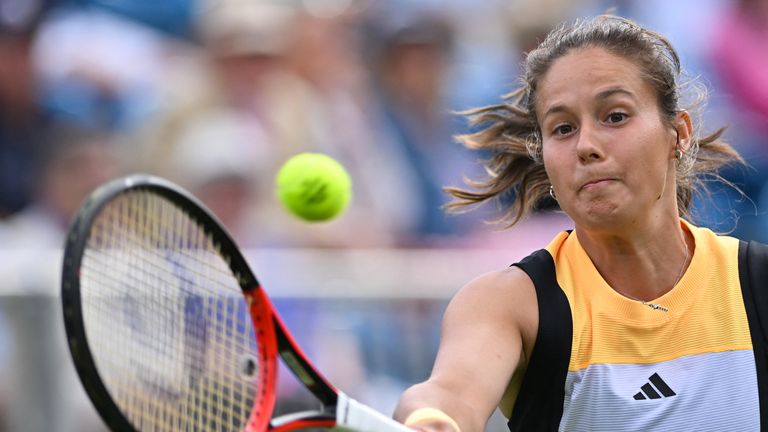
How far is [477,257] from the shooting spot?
516 cm

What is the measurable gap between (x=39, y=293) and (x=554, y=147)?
244 centimetres

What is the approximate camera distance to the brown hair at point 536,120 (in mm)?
3346

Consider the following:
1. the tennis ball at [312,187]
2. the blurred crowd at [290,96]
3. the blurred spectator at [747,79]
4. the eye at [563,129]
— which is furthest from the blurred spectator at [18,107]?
the eye at [563,129]

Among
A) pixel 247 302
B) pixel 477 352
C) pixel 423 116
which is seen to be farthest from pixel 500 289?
pixel 423 116

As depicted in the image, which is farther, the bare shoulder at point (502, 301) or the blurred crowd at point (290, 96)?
the blurred crowd at point (290, 96)

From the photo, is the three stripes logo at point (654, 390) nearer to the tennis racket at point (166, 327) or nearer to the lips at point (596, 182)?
the lips at point (596, 182)

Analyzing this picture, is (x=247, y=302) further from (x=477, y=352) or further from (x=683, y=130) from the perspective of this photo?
(x=683, y=130)

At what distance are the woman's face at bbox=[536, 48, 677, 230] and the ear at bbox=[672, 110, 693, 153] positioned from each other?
0.40 ft

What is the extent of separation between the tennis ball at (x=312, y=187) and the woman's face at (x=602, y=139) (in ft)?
3.88

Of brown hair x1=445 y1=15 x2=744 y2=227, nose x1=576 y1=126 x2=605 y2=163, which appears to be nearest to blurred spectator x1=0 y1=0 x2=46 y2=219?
brown hair x1=445 y1=15 x2=744 y2=227

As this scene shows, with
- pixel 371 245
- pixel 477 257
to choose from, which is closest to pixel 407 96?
pixel 371 245

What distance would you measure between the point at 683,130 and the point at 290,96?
3114 mm

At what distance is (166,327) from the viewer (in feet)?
11.9

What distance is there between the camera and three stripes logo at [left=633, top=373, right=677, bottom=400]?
3.14m
